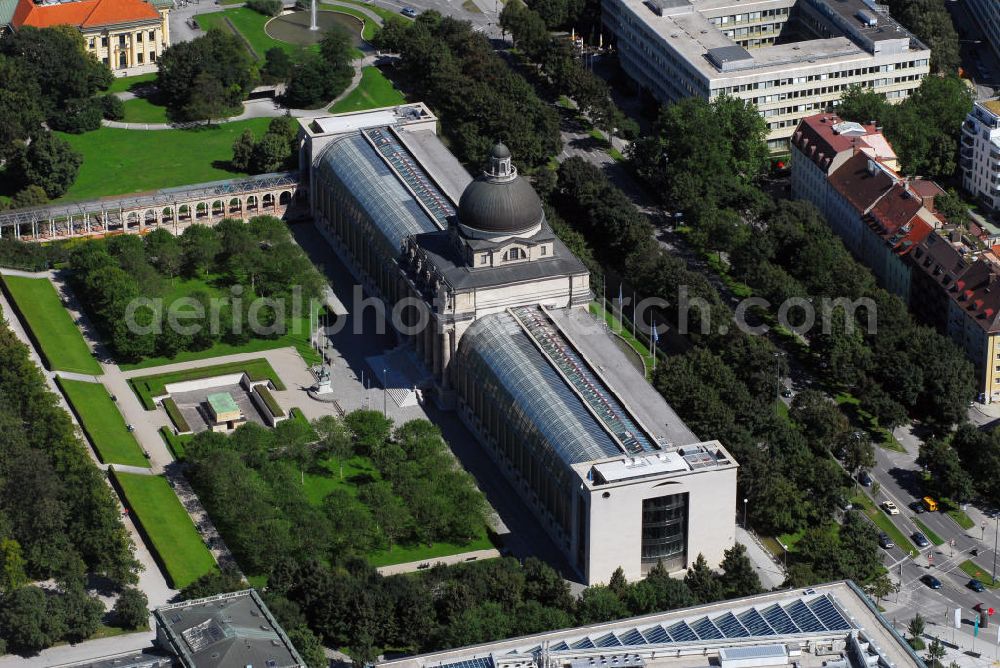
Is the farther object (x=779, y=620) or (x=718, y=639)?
(x=779, y=620)

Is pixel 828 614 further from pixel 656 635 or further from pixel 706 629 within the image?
pixel 656 635

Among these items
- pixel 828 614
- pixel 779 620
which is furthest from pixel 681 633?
pixel 828 614

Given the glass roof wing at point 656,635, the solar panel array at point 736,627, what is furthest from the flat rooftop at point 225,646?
the glass roof wing at point 656,635

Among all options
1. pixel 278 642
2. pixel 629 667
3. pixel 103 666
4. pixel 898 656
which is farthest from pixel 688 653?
pixel 103 666

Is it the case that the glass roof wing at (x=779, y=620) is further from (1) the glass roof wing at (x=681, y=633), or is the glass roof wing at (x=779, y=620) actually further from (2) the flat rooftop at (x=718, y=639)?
(1) the glass roof wing at (x=681, y=633)

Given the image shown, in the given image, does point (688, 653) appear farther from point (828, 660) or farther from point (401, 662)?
point (401, 662)

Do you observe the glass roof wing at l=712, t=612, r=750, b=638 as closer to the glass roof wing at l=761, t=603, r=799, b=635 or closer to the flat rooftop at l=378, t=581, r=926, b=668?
the flat rooftop at l=378, t=581, r=926, b=668
